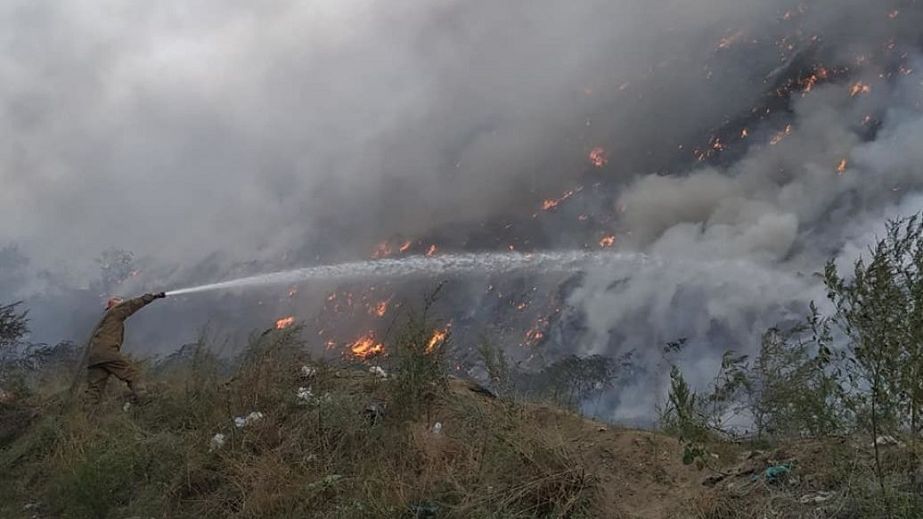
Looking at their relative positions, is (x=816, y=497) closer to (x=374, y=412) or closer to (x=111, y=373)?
(x=374, y=412)

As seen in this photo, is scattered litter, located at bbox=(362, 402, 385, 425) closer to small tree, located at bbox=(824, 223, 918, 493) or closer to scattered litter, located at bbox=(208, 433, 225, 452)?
scattered litter, located at bbox=(208, 433, 225, 452)

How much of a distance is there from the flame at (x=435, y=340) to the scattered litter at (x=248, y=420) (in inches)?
76.1

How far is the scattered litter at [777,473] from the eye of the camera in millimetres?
4558

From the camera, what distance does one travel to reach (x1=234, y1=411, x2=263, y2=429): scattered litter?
654 centimetres

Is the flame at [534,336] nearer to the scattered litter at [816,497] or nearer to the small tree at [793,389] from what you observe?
the small tree at [793,389]

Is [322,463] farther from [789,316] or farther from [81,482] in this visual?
[789,316]

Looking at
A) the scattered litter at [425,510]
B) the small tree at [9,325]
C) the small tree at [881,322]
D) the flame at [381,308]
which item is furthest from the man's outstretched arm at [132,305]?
the flame at [381,308]

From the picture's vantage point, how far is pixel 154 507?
5.52 meters

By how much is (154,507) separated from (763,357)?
566cm

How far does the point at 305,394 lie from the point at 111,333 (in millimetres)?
4289

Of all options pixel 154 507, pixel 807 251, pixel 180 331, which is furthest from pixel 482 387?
pixel 180 331

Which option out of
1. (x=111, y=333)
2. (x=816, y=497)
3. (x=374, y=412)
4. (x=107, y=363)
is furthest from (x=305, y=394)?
(x=816, y=497)

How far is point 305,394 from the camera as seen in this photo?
711 centimetres

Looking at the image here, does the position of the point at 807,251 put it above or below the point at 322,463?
above
